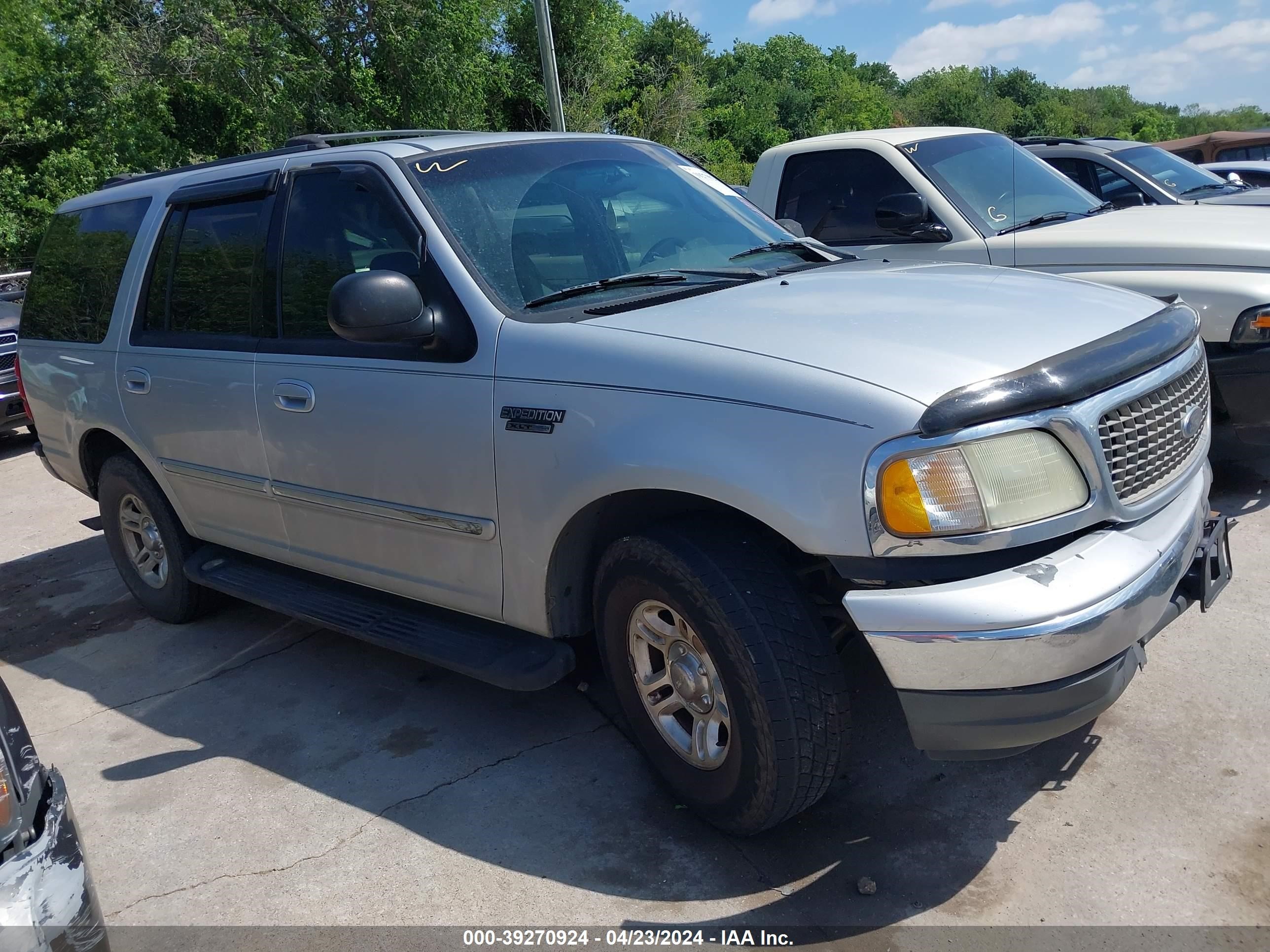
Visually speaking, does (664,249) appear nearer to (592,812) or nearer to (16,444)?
(592,812)

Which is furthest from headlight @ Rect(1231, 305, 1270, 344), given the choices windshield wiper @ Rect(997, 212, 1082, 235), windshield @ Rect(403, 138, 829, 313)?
windshield @ Rect(403, 138, 829, 313)

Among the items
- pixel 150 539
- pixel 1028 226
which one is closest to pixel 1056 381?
pixel 1028 226

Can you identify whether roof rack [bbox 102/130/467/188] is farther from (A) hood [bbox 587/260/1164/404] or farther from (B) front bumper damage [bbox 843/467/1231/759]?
(B) front bumper damage [bbox 843/467/1231/759]

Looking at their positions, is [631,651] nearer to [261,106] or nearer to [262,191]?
[262,191]

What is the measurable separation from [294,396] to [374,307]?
34.9 inches

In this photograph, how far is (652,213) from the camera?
12.9 feet

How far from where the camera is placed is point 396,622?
3869mm

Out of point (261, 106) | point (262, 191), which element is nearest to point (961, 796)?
point (262, 191)

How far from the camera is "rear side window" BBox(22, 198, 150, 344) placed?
16.3 feet

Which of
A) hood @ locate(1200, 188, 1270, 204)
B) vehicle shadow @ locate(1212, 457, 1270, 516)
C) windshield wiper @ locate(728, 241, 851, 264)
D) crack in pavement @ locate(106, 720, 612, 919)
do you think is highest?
windshield wiper @ locate(728, 241, 851, 264)

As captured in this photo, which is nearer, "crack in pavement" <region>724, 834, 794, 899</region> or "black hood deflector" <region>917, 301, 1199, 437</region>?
"black hood deflector" <region>917, 301, 1199, 437</region>

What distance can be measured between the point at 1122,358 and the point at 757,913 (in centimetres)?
168

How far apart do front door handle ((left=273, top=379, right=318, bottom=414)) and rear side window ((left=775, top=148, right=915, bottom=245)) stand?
11.5 ft

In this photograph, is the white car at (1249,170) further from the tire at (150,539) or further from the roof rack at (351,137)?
the tire at (150,539)
